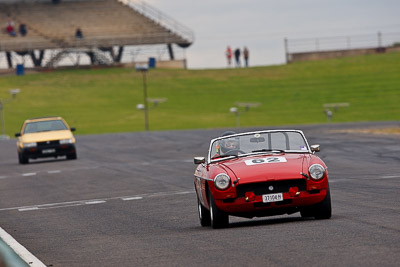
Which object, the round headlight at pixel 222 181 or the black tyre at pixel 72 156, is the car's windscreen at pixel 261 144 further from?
the black tyre at pixel 72 156

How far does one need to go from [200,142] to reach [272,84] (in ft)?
127

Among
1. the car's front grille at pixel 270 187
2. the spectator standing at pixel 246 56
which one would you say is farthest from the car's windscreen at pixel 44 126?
the spectator standing at pixel 246 56

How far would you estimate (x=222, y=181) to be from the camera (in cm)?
1270

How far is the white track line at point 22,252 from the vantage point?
9.99m

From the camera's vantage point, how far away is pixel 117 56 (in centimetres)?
9481

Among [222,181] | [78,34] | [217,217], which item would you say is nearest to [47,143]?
[217,217]

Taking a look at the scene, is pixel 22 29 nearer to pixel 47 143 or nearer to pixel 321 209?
pixel 47 143

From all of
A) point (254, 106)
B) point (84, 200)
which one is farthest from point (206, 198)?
point (254, 106)

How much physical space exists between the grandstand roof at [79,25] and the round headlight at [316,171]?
257ft

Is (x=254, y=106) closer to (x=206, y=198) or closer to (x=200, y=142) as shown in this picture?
(x=200, y=142)

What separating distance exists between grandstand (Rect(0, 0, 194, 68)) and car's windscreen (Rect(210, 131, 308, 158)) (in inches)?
3014

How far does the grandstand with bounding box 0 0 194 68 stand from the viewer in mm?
90750

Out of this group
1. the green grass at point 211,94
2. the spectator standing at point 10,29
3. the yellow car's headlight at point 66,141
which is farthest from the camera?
the spectator standing at point 10,29

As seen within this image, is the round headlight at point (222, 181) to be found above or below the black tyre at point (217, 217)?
above
